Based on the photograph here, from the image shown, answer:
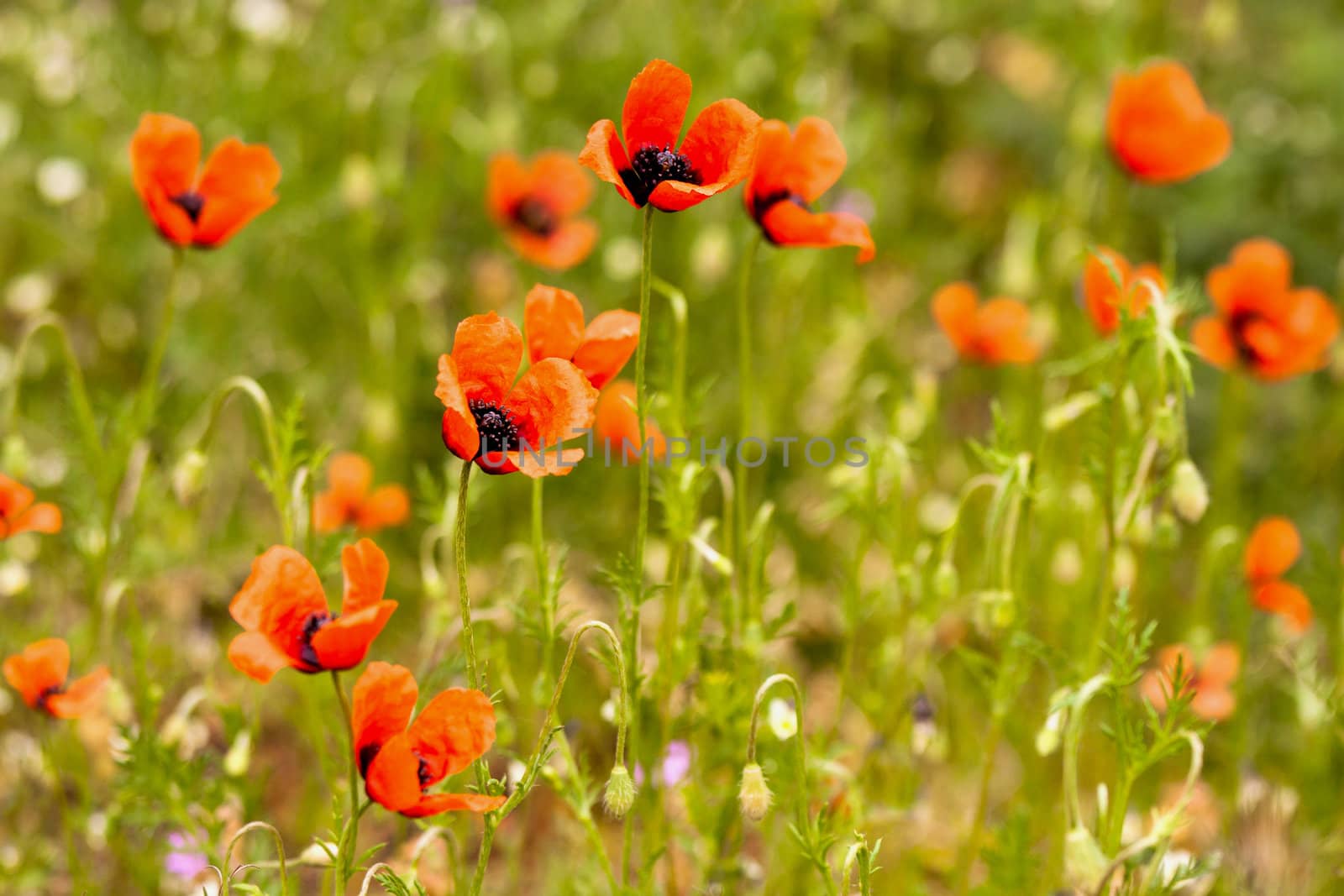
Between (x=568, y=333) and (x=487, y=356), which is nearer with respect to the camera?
(x=487, y=356)

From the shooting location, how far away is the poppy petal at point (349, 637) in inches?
50.9

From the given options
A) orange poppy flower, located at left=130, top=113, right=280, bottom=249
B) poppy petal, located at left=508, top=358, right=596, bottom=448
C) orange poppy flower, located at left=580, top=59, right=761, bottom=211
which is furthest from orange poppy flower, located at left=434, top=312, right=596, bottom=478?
orange poppy flower, located at left=130, top=113, right=280, bottom=249

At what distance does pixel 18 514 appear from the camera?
1900 mm

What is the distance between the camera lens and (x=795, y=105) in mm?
3033

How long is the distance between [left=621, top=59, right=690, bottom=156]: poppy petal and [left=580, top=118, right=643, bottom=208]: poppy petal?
2.1 inches

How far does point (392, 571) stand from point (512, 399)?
5.62ft

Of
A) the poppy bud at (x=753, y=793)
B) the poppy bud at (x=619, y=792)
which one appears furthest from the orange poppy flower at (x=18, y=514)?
the poppy bud at (x=753, y=793)

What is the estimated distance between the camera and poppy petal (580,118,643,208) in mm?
1362

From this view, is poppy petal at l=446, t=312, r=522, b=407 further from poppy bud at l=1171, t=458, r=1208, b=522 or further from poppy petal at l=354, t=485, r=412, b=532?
poppy bud at l=1171, t=458, r=1208, b=522

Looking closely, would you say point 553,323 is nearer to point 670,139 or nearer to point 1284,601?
point 670,139

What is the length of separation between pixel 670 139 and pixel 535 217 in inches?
57.5

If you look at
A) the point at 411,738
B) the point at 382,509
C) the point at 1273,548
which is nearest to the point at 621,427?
the point at 382,509

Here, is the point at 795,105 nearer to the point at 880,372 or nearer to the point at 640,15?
the point at 880,372

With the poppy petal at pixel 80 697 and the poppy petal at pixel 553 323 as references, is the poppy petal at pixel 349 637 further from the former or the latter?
the poppy petal at pixel 80 697
